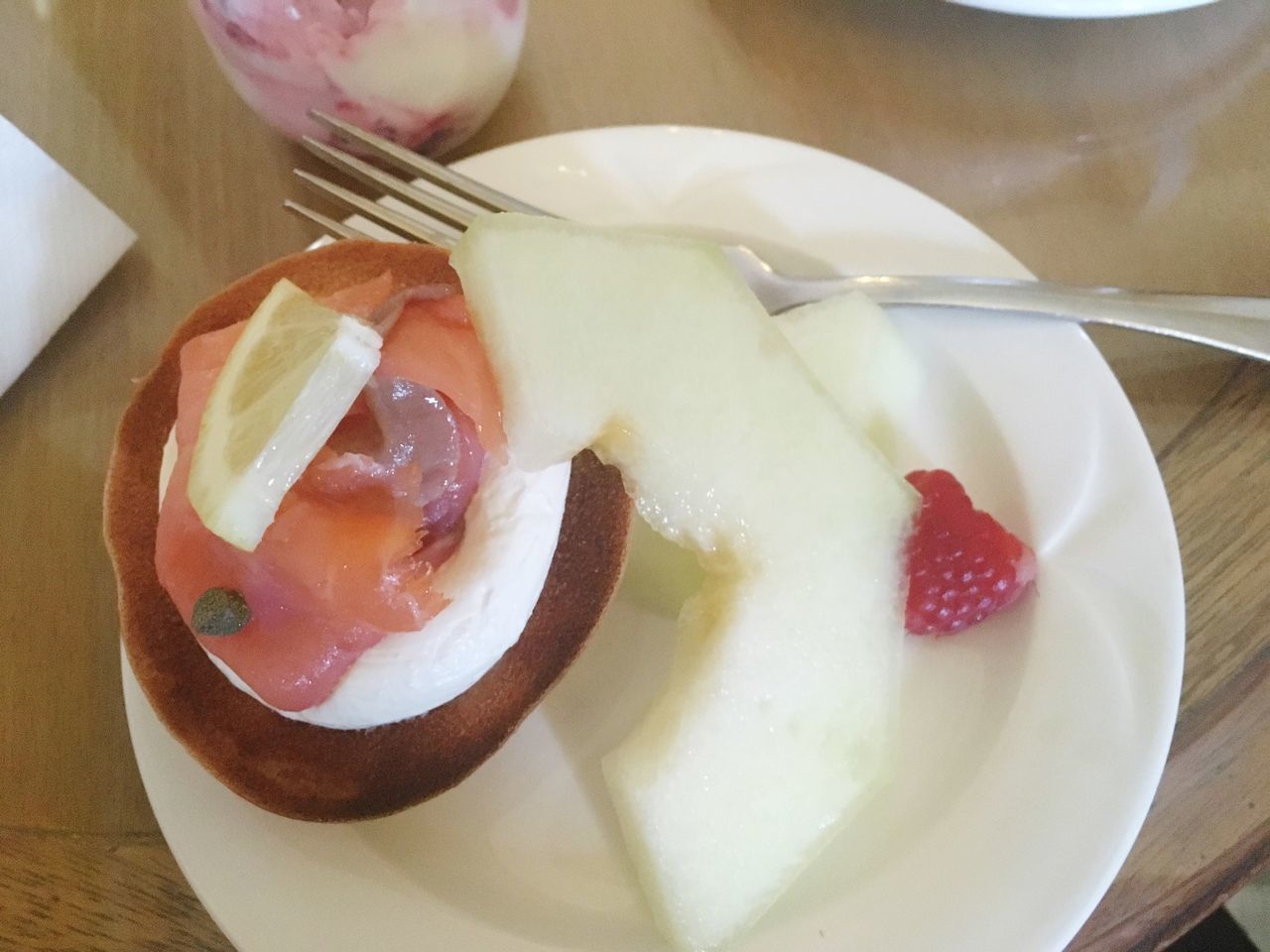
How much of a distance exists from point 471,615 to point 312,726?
0.19 meters


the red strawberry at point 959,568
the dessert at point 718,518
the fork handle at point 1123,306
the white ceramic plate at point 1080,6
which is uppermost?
the white ceramic plate at point 1080,6

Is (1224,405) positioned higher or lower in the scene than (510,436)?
higher

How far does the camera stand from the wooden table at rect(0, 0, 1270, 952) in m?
0.72

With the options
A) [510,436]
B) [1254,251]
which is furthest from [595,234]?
[1254,251]

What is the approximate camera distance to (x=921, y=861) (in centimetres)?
68

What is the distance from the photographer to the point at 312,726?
0.74 metres

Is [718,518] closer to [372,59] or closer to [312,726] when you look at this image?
[312,726]

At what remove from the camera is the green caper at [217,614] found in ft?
1.96

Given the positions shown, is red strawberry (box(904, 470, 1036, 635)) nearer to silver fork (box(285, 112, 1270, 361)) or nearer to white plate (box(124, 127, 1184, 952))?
white plate (box(124, 127, 1184, 952))

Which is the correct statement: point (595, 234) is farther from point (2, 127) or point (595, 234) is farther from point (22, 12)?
point (22, 12)

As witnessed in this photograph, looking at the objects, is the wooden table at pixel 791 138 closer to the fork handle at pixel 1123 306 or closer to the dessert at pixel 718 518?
the fork handle at pixel 1123 306

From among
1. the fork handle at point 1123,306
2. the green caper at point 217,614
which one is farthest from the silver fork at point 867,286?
the green caper at point 217,614

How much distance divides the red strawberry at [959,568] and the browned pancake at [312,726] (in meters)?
0.25

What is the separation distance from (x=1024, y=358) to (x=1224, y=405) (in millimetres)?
190
